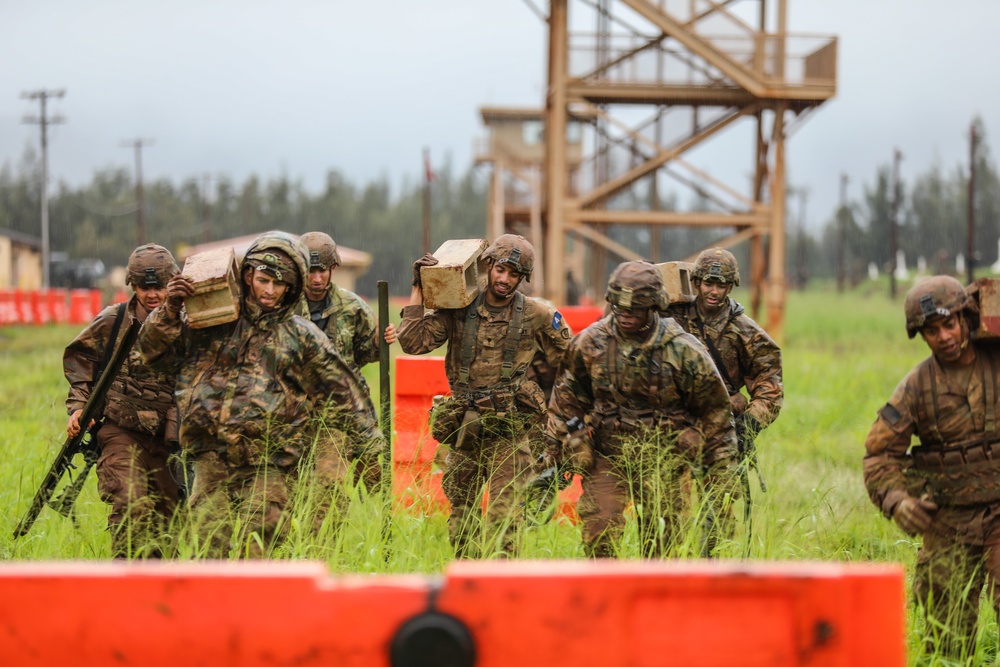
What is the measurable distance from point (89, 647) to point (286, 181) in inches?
4978

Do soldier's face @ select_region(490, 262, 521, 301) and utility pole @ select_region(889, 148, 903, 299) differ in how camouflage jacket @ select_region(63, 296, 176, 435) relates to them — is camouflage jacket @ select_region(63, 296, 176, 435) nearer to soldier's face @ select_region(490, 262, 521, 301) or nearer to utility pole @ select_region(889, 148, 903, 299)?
soldier's face @ select_region(490, 262, 521, 301)

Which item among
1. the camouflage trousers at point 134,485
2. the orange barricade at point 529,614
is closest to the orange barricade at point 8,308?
the camouflage trousers at point 134,485

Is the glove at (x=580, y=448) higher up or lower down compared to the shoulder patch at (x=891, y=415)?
lower down

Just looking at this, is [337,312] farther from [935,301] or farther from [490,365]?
[935,301]

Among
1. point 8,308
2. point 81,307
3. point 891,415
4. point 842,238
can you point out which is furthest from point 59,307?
point 842,238

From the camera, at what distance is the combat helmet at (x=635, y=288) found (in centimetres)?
541

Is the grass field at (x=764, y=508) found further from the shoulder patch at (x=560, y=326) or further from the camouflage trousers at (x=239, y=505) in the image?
the shoulder patch at (x=560, y=326)

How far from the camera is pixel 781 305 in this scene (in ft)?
71.3

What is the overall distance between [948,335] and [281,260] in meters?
3.08

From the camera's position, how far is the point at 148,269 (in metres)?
6.09

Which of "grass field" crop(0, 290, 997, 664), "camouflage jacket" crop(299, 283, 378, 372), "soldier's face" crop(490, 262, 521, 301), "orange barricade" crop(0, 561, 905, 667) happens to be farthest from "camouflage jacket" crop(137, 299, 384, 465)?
"orange barricade" crop(0, 561, 905, 667)

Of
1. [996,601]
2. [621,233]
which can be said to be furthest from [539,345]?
[621,233]

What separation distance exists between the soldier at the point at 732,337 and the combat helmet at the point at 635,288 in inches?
65.3

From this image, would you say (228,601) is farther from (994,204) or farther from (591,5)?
(994,204)
